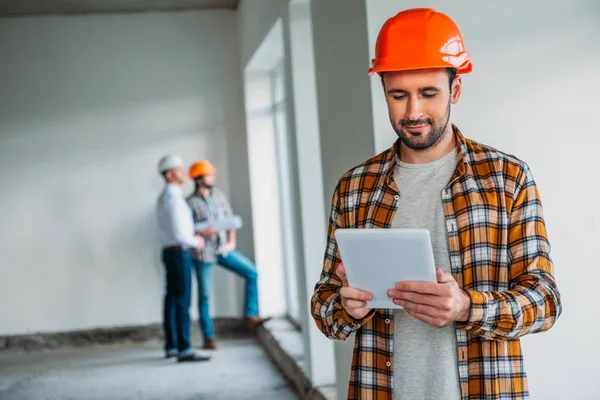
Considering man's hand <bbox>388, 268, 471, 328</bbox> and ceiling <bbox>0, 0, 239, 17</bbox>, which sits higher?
ceiling <bbox>0, 0, 239, 17</bbox>

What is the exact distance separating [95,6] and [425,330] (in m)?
6.53

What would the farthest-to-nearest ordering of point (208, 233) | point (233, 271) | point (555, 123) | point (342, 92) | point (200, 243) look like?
point (233, 271)
point (208, 233)
point (200, 243)
point (342, 92)
point (555, 123)

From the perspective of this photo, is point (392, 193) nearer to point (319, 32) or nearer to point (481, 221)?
point (481, 221)

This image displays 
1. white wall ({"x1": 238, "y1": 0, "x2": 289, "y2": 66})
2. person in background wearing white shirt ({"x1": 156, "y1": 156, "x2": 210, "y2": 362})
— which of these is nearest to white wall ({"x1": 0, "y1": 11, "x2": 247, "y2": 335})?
white wall ({"x1": 238, "y1": 0, "x2": 289, "y2": 66})

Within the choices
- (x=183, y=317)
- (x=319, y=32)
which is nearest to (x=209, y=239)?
(x=183, y=317)

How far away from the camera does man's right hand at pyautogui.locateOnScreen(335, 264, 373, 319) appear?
179cm

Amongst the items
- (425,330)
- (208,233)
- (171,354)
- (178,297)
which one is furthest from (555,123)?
(171,354)

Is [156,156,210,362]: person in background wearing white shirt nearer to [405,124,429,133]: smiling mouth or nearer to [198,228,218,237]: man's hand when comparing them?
[198,228,218,237]: man's hand

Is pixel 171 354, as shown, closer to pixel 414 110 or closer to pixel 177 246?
pixel 177 246

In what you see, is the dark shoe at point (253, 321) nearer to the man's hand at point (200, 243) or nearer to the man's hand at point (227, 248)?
the man's hand at point (227, 248)

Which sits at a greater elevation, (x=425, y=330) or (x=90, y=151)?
(x=90, y=151)

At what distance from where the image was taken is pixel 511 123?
305 centimetres

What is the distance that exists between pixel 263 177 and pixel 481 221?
20.0 feet

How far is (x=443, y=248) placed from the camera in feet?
6.15
